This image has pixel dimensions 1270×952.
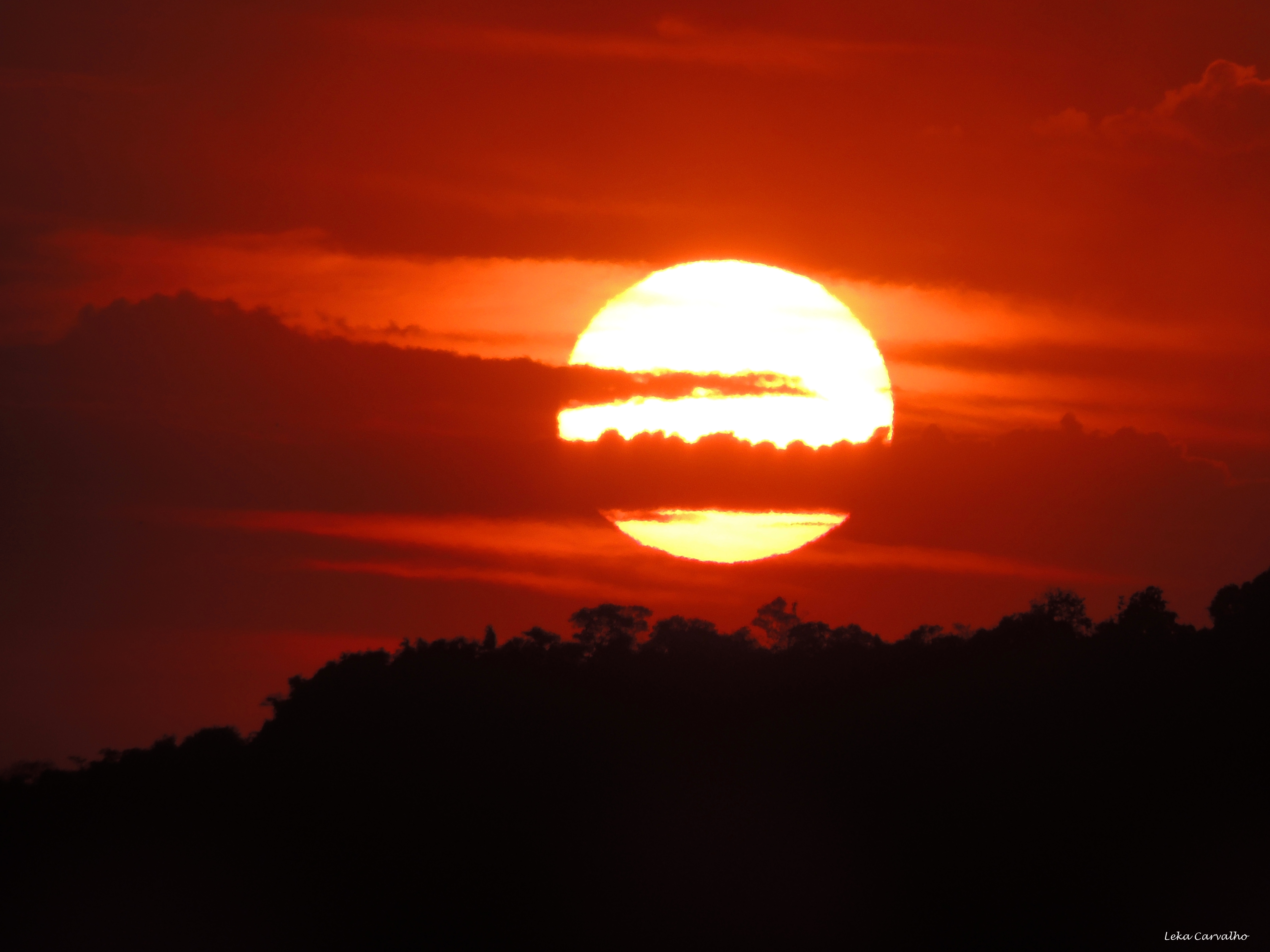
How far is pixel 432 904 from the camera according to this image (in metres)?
57.8

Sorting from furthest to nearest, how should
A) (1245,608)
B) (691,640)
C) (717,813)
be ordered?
1. (691,640)
2. (1245,608)
3. (717,813)

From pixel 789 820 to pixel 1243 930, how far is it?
1629 cm

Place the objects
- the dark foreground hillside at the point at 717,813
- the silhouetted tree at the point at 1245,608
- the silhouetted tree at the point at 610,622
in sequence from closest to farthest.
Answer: the dark foreground hillside at the point at 717,813 < the silhouetted tree at the point at 1245,608 < the silhouetted tree at the point at 610,622

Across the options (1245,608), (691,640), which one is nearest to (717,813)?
(1245,608)

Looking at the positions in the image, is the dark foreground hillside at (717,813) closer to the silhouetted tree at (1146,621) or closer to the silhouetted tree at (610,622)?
the silhouetted tree at (1146,621)

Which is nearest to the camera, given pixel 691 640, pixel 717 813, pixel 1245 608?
pixel 717 813

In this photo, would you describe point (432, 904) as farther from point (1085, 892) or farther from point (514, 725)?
point (1085, 892)

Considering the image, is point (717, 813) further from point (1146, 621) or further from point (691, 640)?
point (691, 640)

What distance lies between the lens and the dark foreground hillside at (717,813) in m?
53.7

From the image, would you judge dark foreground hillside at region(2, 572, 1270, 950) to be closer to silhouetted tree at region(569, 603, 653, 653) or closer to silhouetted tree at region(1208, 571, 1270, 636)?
silhouetted tree at region(1208, 571, 1270, 636)

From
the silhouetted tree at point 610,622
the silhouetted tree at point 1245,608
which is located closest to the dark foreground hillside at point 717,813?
the silhouetted tree at point 1245,608

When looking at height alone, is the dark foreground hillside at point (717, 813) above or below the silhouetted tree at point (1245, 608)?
below

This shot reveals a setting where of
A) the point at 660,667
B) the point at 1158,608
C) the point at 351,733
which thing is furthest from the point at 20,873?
the point at 1158,608

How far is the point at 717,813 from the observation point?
5909 cm
